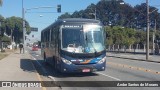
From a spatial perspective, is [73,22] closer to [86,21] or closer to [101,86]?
[86,21]

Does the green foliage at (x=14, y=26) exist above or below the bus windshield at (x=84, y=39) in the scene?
above

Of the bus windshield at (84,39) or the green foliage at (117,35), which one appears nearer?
the bus windshield at (84,39)

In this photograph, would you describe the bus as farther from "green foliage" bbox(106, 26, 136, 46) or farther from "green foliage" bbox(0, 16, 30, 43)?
"green foliage" bbox(0, 16, 30, 43)

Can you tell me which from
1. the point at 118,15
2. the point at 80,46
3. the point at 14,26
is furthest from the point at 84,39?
the point at 14,26

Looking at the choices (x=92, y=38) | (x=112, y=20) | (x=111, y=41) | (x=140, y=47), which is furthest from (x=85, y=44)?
(x=112, y=20)

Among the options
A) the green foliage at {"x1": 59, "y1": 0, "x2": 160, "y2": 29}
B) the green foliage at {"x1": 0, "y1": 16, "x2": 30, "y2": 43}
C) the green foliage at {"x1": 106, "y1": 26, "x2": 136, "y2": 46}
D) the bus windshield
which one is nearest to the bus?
the bus windshield

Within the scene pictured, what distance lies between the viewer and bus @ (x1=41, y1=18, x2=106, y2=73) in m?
19.2

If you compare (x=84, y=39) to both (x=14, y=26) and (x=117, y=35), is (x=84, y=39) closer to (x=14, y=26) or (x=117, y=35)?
(x=117, y=35)

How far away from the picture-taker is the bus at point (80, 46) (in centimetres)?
1925

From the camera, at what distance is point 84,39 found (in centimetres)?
1955

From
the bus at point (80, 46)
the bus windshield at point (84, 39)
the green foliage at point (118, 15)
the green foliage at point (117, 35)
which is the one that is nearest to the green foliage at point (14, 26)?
the green foliage at point (118, 15)

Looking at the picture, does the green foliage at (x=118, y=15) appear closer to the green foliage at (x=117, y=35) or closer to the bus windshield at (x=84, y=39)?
the green foliage at (x=117, y=35)

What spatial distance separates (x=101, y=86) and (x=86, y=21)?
5542 millimetres

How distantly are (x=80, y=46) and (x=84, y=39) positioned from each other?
1.44 feet
